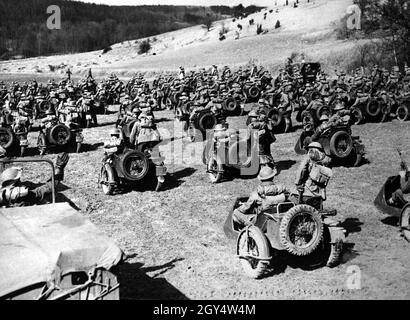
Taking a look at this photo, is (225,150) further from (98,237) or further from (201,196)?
(98,237)

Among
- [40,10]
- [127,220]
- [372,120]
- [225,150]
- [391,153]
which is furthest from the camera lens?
[40,10]

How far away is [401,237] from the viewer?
8016mm

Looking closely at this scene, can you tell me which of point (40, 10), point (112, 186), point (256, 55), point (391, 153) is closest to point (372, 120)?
point (391, 153)

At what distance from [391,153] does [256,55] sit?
34.3 m

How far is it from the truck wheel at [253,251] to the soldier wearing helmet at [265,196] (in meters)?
0.30

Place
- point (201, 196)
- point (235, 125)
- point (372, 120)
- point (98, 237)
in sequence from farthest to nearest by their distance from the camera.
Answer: point (235, 125), point (372, 120), point (201, 196), point (98, 237)

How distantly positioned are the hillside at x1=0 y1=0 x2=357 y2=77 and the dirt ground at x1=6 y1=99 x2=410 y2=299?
28.0 m

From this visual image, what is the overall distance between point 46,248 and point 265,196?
3327 millimetres

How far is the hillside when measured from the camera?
145 ft

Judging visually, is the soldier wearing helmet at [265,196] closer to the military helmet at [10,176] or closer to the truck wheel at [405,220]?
the truck wheel at [405,220]

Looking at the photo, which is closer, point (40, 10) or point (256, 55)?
point (256, 55)

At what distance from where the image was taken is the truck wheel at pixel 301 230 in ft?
20.9

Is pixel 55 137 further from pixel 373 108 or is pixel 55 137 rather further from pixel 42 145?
pixel 373 108
